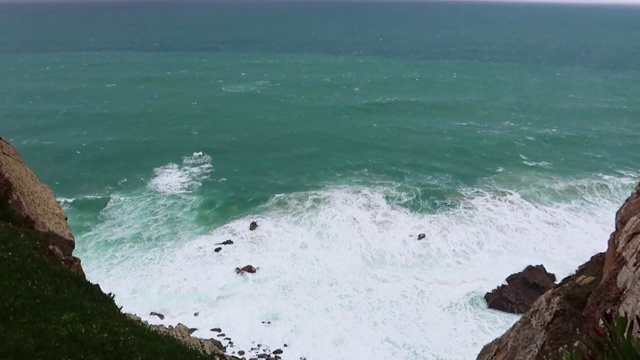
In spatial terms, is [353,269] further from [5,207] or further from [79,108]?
[79,108]

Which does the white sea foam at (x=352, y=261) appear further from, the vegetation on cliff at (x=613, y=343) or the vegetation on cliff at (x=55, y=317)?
the vegetation on cliff at (x=613, y=343)

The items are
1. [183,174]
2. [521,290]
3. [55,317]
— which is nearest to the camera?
[55,317]

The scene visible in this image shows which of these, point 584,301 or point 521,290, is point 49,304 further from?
point 521,290

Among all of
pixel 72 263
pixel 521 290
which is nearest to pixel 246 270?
pixel 72 263

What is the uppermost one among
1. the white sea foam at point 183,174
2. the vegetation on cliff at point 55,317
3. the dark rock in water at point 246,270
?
the vegetation on cliff at point 55,317

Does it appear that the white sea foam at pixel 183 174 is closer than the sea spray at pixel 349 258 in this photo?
No

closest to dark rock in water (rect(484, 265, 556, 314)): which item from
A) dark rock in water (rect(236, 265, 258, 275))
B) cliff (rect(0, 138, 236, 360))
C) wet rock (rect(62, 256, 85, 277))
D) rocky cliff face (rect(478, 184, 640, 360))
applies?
dark rock in water (rect(236, 265, 258, 275))

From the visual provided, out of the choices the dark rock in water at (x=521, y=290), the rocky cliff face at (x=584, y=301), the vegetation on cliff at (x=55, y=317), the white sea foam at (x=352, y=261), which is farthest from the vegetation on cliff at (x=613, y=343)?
the dark rock in water at (x=521, y=290)
